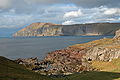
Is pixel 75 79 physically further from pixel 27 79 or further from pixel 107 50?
pixel 107 50

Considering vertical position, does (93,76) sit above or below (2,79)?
below

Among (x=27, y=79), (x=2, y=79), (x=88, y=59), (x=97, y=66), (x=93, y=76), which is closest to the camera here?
(x=2, y=79)

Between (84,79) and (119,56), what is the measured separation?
1482 inches

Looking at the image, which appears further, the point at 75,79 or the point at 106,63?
the point at 106,63

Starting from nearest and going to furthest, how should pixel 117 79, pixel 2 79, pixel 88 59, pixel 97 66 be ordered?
pixel 2 79, pixel 117 79, pixel 97 66, pixel 88 59

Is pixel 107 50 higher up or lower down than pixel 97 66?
higher up

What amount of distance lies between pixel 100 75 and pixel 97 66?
28.0 metres

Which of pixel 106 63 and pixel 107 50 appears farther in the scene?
pixel 107 50

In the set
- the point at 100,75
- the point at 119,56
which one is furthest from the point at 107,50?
the point at 100,75

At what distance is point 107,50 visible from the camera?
283 feet

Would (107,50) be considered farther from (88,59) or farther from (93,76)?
(93,76)

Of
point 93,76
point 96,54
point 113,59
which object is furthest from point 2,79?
point 96,54

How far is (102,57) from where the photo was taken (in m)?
83.6

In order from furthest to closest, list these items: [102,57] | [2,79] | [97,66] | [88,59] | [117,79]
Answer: [88,59]
[102,57]
[97,66]
[117,79]
[2,79]
